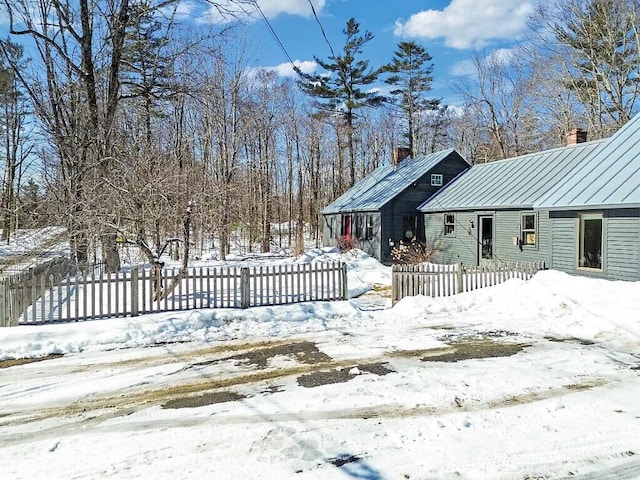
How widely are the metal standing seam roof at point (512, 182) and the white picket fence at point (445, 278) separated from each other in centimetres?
509

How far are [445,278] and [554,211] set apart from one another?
16.2 ft

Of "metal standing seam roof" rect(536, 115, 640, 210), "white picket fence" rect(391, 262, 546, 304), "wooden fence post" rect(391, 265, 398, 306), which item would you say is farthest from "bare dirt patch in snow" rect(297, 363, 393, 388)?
"metal standing seam roof" rect(536, 115, 640, 210)

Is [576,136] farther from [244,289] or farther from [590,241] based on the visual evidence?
[244,289]

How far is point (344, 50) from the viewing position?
32.7 m

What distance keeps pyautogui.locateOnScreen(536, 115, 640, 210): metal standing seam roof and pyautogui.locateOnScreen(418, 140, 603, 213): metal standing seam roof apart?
1.48 metres

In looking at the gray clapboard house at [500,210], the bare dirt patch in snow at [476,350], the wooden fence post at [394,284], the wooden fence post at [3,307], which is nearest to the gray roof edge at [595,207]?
the gray clapboard house at [500,210]

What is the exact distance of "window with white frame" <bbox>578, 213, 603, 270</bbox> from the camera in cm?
1197

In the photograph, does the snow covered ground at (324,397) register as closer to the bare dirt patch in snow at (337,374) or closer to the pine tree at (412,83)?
the bare dirt patch in snow at (337,374)

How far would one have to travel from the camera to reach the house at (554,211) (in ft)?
37.3

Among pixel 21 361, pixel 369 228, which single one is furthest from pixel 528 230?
pixel 21 361

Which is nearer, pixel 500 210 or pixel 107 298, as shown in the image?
pixel 107 298

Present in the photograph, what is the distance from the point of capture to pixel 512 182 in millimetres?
18719

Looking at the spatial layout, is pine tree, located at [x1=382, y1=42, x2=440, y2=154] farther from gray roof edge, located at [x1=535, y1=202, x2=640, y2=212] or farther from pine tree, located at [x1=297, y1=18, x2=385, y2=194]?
gray roof edge, located at [x1=535, y1=202, x2=640, y2=212]

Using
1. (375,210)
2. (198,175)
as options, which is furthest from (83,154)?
(375,210)
